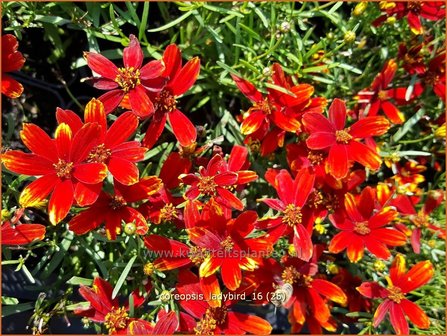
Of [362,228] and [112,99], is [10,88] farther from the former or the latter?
[362,228]

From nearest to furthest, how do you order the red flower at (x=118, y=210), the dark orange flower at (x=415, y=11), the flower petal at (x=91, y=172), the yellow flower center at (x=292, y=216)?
the flower petal at (x=91, y=172)
the red flower at (x=118, y=210)
the yellow flower center at (x=292, y=216)
the dark orange flower at (x=415, y=11)

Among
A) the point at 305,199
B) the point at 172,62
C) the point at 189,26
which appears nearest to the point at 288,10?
the point at 189,26

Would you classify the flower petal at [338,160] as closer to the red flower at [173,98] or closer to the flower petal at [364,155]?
the flower petal at [364,155]

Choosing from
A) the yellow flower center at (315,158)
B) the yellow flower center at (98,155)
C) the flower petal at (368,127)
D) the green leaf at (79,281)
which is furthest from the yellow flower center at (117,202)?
the flower petal at (368,127)

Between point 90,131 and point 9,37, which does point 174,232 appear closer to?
point 90,131

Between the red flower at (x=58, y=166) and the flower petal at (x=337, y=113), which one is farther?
the flower petal at (x=337, y=113)
